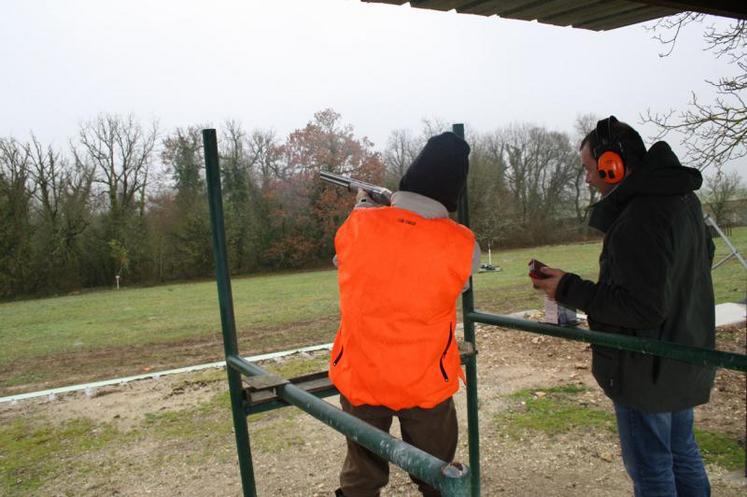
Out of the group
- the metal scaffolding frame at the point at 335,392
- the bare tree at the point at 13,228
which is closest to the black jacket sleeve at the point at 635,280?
the metal scaffolding frame at the point at 335,392

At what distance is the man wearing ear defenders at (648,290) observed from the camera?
1.72 metres

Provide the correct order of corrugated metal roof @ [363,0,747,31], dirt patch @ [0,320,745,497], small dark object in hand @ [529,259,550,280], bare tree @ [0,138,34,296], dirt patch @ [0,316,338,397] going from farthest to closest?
bare tree @ [0,138,34,296]
dirt patch @ [0,316,338,397]
dirt patch @ [0,320,745,497]
corrugated metal roof @ [363,0,747,31]
small dark object in hand @ [529,259,550,280]

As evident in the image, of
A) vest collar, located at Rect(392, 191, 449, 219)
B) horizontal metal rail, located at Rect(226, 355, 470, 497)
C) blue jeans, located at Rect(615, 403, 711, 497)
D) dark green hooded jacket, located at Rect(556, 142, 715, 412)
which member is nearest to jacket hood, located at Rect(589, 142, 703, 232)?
dark green hooded jacket, located at Rect(556, 142, 715, 412)

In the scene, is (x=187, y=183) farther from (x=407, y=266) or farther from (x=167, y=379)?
(x=407, y=266)

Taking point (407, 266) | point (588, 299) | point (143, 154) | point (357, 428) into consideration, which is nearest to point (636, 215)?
point (588, 299)

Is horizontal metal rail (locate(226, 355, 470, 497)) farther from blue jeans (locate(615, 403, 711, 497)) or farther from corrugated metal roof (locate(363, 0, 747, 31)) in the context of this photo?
corrugated metal roof (locate(363, 0, 747, 31))

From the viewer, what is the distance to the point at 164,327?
11.4 m

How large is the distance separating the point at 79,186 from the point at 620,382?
102 ft

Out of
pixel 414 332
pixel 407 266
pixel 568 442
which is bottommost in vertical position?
pixel 568 442

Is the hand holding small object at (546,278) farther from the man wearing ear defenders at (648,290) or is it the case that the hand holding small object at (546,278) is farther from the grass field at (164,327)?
the grass field at (164,327)

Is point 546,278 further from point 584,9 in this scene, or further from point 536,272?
point 584,9

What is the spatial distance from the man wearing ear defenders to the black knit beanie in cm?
49

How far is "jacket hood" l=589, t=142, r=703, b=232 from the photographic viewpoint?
5.74 feet

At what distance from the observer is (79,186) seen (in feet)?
92.2
